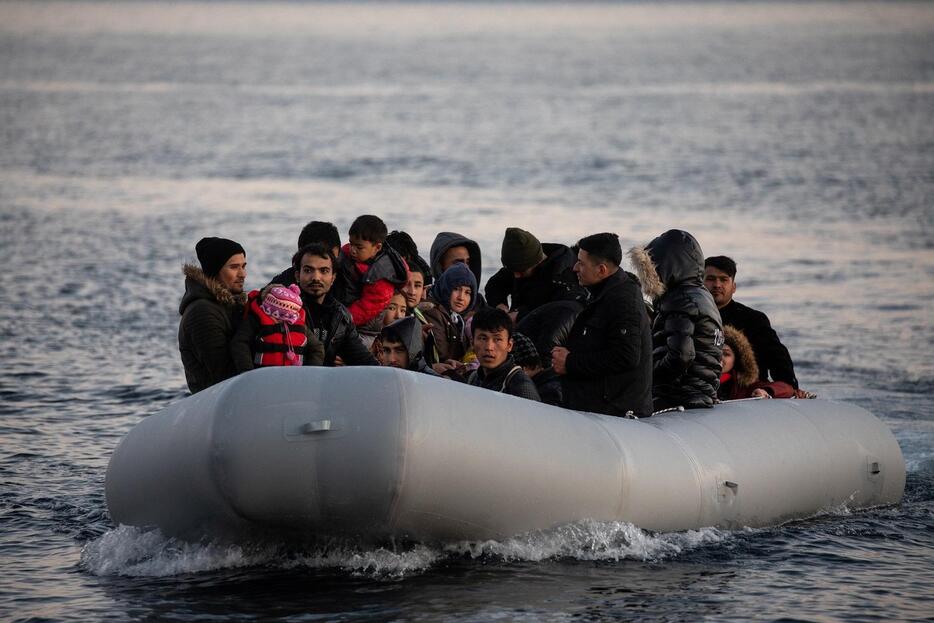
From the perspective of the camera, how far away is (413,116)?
150 ft

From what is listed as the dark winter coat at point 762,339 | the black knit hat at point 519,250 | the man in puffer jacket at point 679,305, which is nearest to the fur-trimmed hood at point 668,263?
the man in puffer jacket at point 679,305

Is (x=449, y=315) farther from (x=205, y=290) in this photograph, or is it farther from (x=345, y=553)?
(x=345, y=553)

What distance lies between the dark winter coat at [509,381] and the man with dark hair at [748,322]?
1.96 m

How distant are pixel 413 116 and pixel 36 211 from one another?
67.5ft

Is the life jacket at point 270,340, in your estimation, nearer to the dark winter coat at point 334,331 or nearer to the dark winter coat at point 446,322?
the dark winter coat at point 334,331

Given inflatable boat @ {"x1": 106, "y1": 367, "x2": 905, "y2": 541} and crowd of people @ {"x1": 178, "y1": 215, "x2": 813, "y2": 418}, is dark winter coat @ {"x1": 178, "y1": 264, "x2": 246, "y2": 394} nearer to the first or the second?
crowd of people @ {"x1": 178, "y1": 215, "x2": 813, "y2": 418}

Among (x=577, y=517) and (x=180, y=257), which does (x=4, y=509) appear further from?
(x=180, y=257)

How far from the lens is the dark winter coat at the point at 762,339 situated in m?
10.5

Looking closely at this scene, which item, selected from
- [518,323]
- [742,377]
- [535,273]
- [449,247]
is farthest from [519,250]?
[742,377]

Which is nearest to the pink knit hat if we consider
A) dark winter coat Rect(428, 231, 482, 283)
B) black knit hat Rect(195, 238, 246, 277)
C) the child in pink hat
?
the child in pink hat

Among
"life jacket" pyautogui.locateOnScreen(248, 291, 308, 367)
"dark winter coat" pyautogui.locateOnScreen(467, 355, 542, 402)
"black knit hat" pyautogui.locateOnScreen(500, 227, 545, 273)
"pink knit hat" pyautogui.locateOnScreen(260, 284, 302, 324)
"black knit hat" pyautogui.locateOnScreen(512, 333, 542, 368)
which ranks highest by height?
"black knit hat" pyautogui.locateOnScreen(500, 227, 545, 273)

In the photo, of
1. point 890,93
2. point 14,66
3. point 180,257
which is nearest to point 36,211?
point 180,257

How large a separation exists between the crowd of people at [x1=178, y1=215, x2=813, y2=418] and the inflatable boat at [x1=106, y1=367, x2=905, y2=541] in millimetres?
467

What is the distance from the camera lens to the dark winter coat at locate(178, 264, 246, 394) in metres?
→ 8.58
